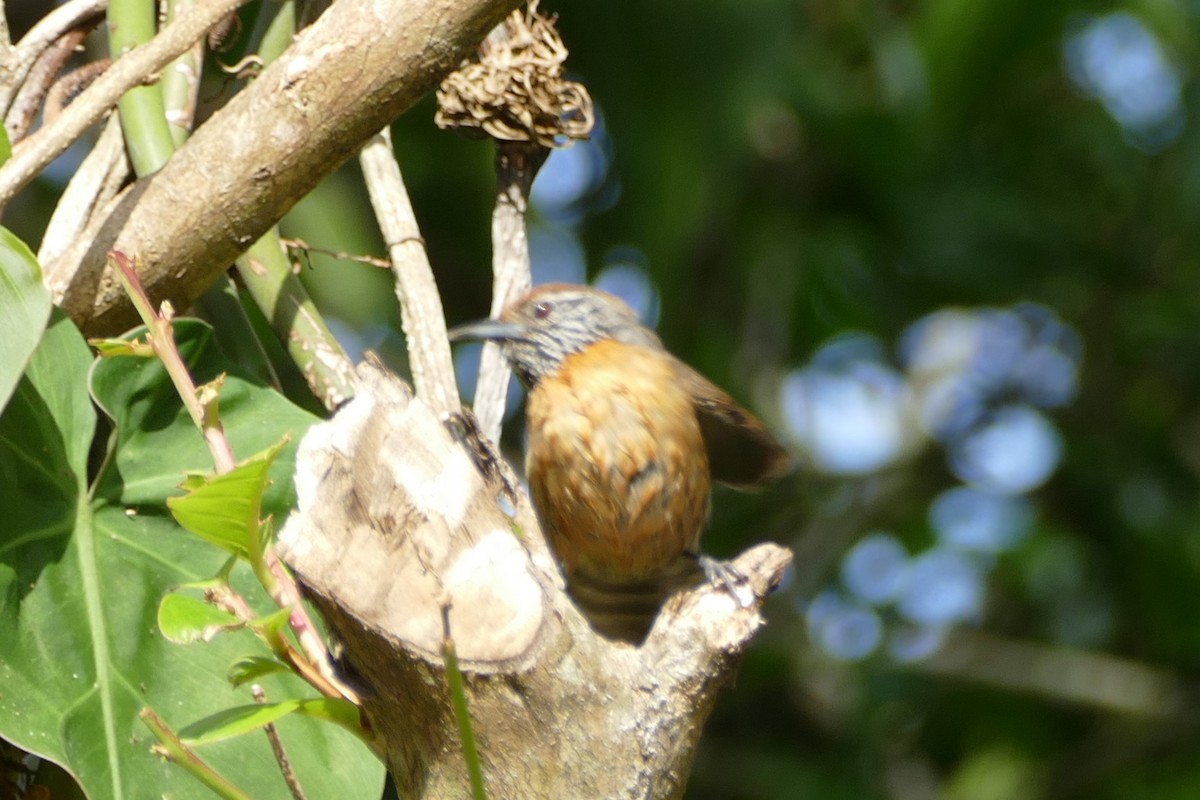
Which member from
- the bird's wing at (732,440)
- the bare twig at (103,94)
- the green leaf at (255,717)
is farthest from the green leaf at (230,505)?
the bird's wing at (732,440)

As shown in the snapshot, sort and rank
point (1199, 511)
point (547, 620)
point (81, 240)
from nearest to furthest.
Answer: point (547, 620), point (81, 240), point (1199, 511)

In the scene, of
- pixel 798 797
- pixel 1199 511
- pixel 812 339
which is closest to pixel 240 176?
pixel 798 797

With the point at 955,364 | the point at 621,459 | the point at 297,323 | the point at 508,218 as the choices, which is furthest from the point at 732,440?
the point at 955,364

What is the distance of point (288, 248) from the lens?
2.37m

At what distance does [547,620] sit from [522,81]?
1.09 metres

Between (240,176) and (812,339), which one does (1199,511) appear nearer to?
(812,339)

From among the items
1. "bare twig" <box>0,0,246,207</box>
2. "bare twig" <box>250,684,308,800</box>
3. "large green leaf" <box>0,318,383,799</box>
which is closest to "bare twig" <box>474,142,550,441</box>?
"large green leaf" <box>0,318,383,799</box>

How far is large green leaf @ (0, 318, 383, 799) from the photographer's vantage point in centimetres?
182

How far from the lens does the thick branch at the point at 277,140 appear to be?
1760 mm

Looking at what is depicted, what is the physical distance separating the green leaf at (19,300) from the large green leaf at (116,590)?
0.75 ft

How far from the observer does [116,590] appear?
1.91m

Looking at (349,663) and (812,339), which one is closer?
(349,663)

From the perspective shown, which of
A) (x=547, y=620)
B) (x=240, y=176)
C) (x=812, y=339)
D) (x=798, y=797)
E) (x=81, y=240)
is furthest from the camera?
(x=812, y=339)

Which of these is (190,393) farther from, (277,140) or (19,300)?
(277,140)
